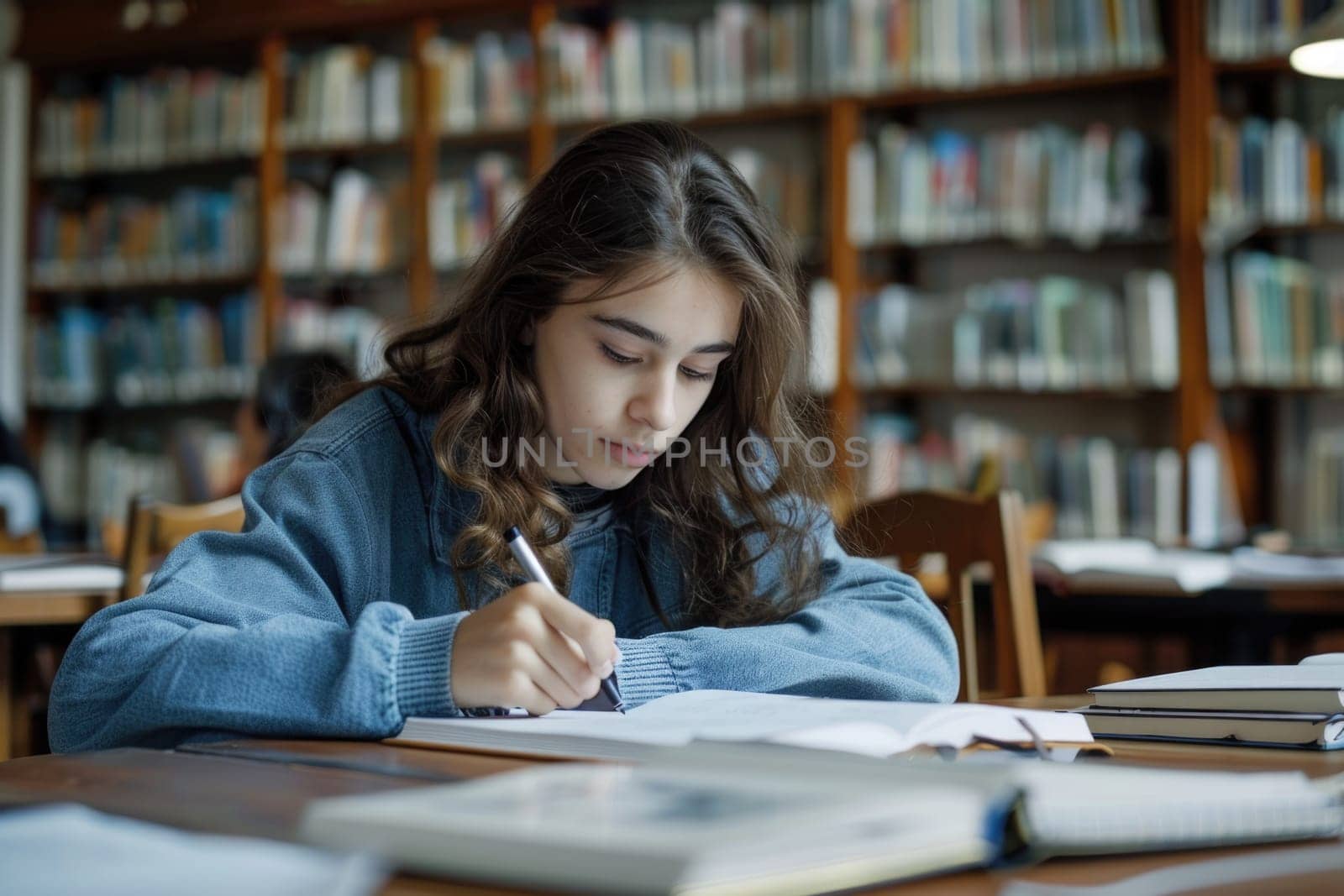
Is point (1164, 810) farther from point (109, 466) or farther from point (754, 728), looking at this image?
point (109, 466)

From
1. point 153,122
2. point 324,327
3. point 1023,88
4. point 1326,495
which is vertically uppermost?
point 153,122

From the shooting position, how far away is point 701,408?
149 centimetres

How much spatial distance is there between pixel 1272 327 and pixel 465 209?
2.45 meters

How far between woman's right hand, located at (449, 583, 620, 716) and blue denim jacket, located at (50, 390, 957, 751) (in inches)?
0.6

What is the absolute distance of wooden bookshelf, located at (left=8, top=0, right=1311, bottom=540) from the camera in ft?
11.9

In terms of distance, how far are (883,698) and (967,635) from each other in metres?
0.59

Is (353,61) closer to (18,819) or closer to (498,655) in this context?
(498,655)

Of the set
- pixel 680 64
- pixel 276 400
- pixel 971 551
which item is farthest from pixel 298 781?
pixel 680 64

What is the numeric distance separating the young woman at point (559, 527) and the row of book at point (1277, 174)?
2496 mm

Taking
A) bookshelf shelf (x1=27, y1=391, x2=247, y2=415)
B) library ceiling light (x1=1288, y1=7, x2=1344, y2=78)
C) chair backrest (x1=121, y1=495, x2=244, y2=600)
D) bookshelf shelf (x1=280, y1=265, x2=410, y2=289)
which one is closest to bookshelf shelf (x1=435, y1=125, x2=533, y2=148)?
bookshelf shelf (x1=280, y1=265, x2=410, y2=289)

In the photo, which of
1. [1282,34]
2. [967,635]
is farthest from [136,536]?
[1282,34]

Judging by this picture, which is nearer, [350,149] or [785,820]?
[785,820]

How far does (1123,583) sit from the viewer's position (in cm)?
223

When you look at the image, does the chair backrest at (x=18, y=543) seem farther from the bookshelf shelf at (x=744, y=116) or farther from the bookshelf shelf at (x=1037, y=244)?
the bookshelf shelf at (x=1037, y=244)
